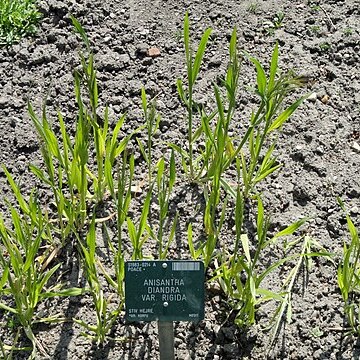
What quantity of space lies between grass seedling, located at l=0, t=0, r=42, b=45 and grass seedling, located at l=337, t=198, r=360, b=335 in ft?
4.55

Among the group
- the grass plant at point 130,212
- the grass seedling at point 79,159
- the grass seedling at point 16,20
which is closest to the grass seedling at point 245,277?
the grass plant at point 130,212

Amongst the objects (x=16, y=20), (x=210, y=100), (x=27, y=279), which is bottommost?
(x=27, y=279)

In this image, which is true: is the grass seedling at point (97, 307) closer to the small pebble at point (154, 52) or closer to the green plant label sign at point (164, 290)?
the green plant label sign at point (164, 290)

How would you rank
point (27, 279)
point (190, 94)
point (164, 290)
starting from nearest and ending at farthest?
1. point (164, 290)
2. point (27, 279)
3. point (190, 94)

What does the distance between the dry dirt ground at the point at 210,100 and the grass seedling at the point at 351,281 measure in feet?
0.13

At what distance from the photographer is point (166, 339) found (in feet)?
6.16

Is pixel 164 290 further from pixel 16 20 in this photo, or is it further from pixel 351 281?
pixel 16 20

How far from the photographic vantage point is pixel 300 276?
223 cm

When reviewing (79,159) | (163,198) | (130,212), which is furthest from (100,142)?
(163,198)

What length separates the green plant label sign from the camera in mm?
1794

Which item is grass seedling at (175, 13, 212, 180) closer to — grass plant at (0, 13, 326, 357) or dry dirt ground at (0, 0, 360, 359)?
grass plant at (0, 13, 326, 357)

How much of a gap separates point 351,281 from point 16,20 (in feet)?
5.13

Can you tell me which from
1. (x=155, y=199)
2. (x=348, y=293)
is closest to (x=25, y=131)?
(x=155, y=199)

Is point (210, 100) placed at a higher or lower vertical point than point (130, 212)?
higher
